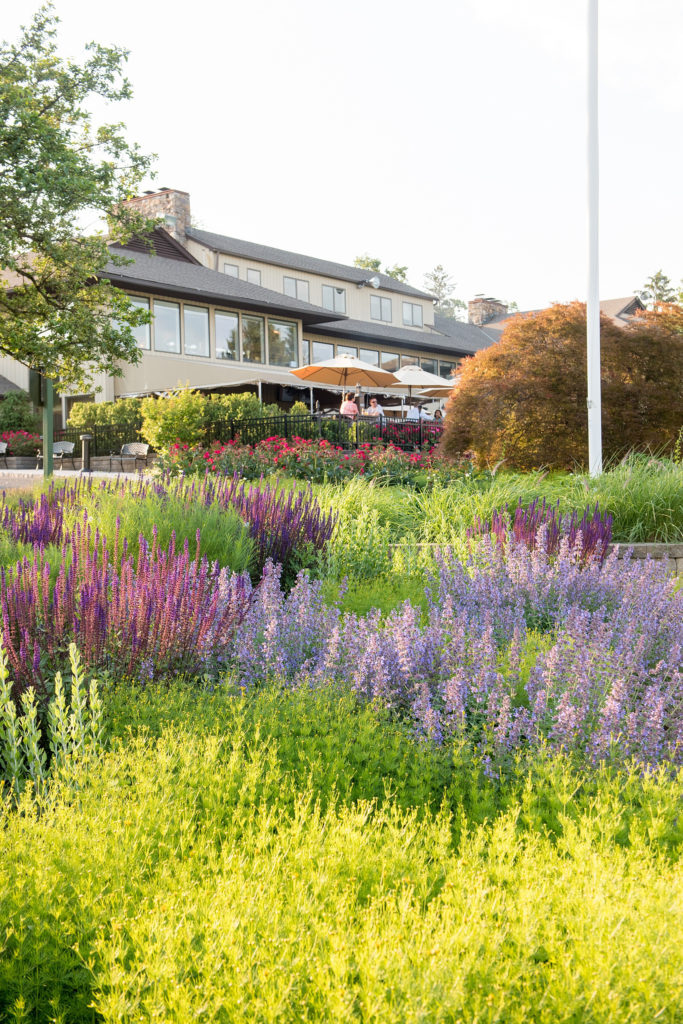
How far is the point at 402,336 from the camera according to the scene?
3891 cm

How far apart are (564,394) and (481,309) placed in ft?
150

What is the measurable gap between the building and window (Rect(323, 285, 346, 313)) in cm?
5

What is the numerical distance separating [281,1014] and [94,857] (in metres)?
0.74

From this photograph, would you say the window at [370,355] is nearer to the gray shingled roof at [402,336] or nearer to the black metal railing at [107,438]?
the gray shingled roof at [402,336]

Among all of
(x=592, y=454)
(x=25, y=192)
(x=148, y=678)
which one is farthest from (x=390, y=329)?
(x=148, y=678)

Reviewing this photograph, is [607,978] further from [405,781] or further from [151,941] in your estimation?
[405,781]

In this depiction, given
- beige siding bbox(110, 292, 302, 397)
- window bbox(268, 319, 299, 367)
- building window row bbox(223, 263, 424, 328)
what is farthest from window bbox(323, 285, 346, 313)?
beige siding bbox(110, 292, 302, 397)

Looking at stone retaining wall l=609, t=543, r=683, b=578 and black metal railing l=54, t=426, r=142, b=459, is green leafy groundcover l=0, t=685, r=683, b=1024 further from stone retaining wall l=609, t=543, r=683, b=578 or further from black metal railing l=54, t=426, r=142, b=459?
black metal railing l=54, t=426, r=142, b=459

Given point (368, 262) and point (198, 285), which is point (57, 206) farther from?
point (368, 262)

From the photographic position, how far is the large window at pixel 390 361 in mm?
39375

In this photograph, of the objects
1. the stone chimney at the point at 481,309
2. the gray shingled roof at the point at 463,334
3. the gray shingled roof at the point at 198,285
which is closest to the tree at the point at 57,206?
the gray shingled roof at the point at 198,285

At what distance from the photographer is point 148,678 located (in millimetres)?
3678

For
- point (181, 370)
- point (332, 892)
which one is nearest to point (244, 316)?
point (181, 370)

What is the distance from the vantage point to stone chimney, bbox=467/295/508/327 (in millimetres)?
54719
